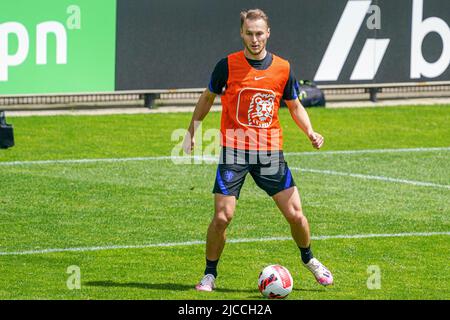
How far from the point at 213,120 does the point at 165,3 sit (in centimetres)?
232

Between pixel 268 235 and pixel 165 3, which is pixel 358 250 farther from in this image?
pixel 165 3

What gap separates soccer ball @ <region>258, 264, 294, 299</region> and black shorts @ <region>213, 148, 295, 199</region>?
0.70 meters

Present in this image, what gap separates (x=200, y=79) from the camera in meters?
23.0

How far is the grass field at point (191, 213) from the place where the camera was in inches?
459

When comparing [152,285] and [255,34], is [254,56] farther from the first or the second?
[152,285]

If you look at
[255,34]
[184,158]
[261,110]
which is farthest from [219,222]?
[184,158]

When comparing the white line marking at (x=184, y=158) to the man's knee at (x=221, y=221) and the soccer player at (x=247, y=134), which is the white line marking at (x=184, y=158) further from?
the man's knee at (x=221, y=221)

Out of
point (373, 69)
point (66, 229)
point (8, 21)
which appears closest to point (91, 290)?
point (66, 229)

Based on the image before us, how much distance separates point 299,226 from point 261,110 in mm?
1078

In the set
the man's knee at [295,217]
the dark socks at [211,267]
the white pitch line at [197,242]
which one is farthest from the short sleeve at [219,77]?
the white pitch line at [197,242]

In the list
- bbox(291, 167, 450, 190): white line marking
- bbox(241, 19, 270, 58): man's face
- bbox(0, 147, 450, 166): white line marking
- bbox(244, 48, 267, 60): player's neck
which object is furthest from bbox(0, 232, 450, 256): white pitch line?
bbox(0, 147, 450, 166): white line marking

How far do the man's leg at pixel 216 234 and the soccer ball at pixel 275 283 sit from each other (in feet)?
1.55

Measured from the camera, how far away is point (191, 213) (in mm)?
15016

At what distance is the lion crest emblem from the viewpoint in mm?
11109
